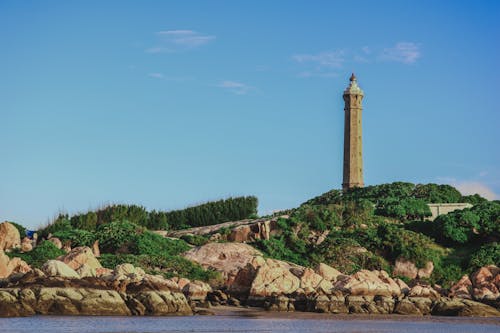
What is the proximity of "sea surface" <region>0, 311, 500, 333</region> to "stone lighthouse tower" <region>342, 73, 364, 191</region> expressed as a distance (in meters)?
42.7

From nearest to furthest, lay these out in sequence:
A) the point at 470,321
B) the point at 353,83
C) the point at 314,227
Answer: the point at 470,321, the point at 314,227, the point at 353,83

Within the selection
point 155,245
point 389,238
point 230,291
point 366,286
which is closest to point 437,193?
point 389,238

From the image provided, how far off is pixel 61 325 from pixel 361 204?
38426mm

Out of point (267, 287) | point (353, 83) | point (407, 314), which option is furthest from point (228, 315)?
point (353, 83)

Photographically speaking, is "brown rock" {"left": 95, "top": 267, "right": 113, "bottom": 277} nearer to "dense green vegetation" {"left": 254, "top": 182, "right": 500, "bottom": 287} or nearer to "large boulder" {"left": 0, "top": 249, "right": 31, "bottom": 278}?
"large boulder" {"left": 0, "top": 249, "right": 31, "bottom": 278}

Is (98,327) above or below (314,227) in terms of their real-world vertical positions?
below

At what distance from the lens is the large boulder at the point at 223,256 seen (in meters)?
52.6

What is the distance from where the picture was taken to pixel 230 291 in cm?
4719

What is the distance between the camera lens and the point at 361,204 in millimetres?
67875

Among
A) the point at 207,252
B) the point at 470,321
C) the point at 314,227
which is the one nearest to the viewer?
the point at 470,321

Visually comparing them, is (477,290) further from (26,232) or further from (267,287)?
(26,232)

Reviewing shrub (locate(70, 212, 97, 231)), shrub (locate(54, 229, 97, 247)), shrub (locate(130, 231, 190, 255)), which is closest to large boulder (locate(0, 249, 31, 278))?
shrub (locate(130, 231, 190, 255))

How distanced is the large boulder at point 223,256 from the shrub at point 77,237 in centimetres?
571

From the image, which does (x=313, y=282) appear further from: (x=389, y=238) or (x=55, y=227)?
(x=55, y=227)
